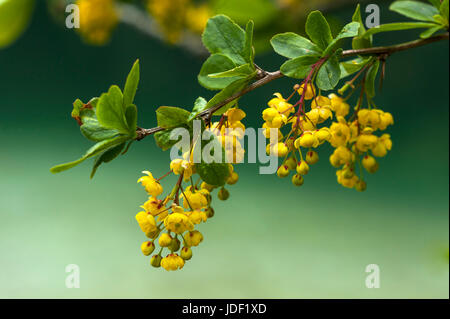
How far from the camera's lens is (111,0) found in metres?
0.87

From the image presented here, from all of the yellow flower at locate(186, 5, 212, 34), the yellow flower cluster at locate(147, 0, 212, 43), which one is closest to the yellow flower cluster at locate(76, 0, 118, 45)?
the yellow flower cluster at locate(147, 0, 212, 43)

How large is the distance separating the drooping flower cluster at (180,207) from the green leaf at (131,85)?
5 centimetres

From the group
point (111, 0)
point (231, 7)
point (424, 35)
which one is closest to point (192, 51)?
point (111, 0)

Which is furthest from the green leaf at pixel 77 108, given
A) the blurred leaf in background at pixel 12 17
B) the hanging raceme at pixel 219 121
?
the blurred leaf in background at pixel 12 17

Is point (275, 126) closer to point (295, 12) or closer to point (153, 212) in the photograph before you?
point (153, 212)

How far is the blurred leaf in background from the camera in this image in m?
0.55

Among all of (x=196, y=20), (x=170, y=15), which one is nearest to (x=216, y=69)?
(x=170, y=15)

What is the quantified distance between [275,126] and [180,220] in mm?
84

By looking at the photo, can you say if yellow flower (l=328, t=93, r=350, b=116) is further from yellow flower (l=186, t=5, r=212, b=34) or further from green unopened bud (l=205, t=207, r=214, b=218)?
yellow flower (l=186, t=5, r=212, b=34)

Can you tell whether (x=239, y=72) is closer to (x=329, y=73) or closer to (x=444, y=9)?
(x=329, y=73)

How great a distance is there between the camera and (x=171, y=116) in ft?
0.93

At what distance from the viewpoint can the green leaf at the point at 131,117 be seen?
0.27 metres

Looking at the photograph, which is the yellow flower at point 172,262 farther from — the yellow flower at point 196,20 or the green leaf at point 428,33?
the yellow flower at point 196,20

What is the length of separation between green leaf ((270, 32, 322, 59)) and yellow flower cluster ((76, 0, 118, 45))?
2.10 ft
